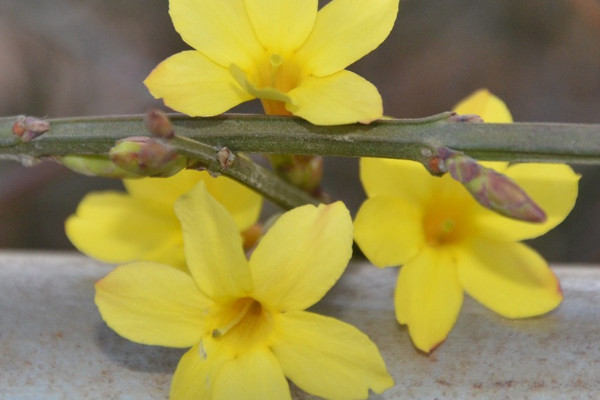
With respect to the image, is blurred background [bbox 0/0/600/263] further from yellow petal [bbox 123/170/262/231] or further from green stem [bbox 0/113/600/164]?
green stem [bbox 0/113/600/164]

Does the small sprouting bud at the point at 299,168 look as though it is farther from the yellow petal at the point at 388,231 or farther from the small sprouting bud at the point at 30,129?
the small sprouting bud at the point at 30,129

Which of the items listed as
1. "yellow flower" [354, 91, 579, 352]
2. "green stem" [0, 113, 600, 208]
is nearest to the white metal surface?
"yellow flower" [354, 91, 579, 352]

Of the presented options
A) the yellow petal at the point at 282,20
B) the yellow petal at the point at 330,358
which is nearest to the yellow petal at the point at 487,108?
the yellow petal at the point at 282,20

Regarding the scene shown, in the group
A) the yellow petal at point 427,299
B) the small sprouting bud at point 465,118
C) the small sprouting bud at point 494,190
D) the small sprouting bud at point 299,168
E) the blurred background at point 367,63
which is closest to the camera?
the small sprouting bud at point 494,190

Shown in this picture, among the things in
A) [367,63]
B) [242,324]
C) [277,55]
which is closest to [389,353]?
[242,324]

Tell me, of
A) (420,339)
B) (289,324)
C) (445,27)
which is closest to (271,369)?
(289,324)

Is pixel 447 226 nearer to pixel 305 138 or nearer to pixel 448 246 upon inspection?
pixel 448 246
